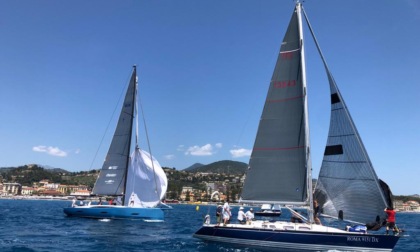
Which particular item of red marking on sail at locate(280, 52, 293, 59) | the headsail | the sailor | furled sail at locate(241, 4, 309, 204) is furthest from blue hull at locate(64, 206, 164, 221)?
the sailor

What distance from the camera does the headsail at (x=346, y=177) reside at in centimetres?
1775

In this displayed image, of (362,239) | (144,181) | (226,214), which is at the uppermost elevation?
(144,181)

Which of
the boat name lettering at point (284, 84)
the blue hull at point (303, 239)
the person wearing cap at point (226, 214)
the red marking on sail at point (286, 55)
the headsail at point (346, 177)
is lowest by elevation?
the blue hull at point (303, 239)

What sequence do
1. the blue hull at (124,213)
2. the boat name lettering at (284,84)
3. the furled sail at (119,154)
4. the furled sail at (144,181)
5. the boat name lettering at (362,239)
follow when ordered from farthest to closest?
the furled sail at (119,154)
the furled sail at (144,181)
the blue hull at (124,213)
the boat name lettering at (284,84)
the boat name lettering at (362,239)

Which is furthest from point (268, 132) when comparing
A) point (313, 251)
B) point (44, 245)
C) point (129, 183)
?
point (129, 183)

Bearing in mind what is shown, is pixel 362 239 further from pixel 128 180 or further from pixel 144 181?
pixel 128 180

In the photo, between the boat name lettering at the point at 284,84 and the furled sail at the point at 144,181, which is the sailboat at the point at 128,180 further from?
the boat name lettering at the point at 284,84

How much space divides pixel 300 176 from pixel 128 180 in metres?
24.0

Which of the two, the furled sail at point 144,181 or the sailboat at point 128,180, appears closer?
the sailboat at point 128,180

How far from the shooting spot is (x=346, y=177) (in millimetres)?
18516

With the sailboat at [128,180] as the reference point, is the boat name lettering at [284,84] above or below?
above

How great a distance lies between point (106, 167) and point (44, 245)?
70.7ft

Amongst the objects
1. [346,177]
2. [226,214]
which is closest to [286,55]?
[346,177]

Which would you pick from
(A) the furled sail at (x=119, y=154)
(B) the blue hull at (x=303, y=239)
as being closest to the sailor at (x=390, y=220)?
(B) the blue hull at (x=303, y=239)
